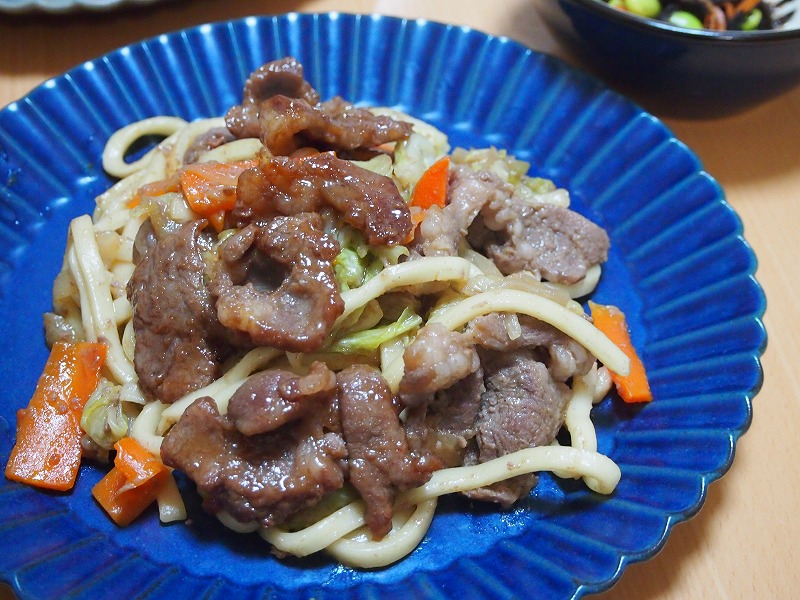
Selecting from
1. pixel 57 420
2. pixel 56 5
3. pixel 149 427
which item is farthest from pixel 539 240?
pixel 56 5

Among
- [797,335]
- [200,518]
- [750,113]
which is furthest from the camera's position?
[750,113]

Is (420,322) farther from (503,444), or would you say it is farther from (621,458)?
(621,458)

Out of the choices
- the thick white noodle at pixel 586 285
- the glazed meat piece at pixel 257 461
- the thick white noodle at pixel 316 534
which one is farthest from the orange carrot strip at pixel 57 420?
the thick white noodle at pixel 586 285

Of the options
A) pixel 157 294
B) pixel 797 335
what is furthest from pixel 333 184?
pixel 797 335

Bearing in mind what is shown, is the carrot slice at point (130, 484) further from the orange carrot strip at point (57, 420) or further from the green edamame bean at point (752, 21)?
the green edamame bean at point (752, 21)

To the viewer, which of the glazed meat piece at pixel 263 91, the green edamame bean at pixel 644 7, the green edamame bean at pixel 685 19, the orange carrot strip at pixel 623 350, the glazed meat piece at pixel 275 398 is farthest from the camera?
the green edamame bean at pixel 644 7

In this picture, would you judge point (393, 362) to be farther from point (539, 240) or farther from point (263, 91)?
point (263, 91)
